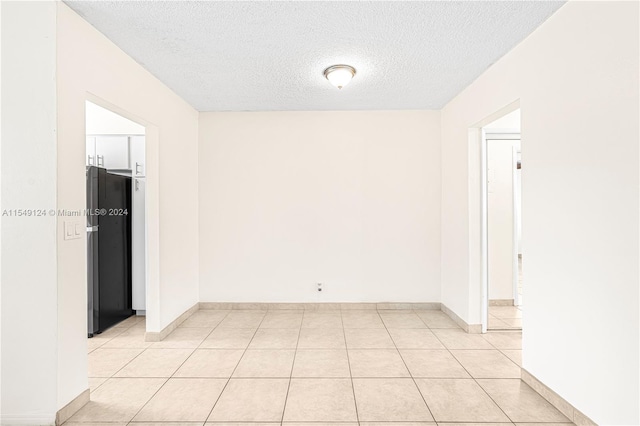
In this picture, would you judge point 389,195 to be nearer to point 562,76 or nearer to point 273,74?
point 273,74

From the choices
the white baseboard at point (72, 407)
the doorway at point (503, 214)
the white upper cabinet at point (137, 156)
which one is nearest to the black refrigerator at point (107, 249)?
the white upper cabinet at point (137, 156)

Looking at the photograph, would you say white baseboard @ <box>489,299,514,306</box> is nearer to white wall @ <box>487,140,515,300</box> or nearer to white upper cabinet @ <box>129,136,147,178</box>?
white wall @ <box>487,140,515,300</box>

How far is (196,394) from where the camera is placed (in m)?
2.36

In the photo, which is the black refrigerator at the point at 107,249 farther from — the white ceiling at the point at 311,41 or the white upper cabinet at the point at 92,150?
the white ceiling at the point at 311,41

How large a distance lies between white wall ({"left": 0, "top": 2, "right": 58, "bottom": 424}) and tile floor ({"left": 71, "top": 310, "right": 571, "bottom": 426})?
37 cm

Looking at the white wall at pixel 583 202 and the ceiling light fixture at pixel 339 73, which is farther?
the ceiling light fixture at pixel 339 73

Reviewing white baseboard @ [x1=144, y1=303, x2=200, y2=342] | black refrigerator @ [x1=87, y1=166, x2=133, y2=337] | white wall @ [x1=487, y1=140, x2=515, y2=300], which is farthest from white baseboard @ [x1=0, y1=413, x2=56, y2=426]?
white wall @ [x1=487, y1=140, x2=515, y2=300]

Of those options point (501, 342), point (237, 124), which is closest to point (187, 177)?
point (237, 124)

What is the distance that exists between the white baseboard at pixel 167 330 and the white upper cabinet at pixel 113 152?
1825mm

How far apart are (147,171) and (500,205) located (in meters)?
4.01

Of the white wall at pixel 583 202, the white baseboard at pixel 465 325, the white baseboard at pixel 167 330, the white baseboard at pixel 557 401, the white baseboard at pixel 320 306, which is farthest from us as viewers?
the white baseboard at pixel 320 306

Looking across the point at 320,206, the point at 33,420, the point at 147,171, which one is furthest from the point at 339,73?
the point at 33,420

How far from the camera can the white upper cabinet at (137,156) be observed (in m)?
3.93

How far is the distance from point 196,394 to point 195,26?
253cm
